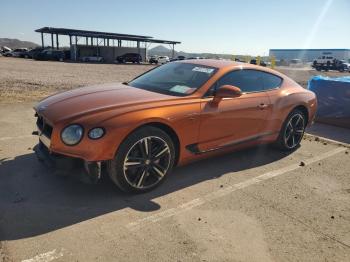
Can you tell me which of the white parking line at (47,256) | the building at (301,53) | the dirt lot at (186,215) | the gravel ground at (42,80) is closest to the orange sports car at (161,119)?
the dirt lot at (186,215)

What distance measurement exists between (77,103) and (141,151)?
3.01ft

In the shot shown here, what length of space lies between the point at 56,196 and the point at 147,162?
3.42ft

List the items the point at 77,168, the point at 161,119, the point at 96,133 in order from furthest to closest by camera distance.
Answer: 1. the point at 161,119
2. the point at 77,168
3. the point at 96,133

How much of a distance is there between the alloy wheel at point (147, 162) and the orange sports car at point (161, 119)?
0.4 inches

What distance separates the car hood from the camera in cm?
386

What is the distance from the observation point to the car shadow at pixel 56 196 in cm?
335

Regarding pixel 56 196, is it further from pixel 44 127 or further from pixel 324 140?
pixel 324 140

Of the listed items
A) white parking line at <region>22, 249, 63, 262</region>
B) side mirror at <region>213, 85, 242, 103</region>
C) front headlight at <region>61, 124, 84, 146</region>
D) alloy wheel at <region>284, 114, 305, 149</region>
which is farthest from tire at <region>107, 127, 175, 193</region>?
alloy wheel at <region>284, 114, 305, 149</region>

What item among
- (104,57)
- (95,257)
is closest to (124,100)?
(95,257)

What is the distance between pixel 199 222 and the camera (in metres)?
3.54

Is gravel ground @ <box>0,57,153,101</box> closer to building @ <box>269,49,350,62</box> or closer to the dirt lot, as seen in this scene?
the dirt lot

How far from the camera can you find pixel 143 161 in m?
4.01

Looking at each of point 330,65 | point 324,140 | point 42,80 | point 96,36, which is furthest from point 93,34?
point 324,140

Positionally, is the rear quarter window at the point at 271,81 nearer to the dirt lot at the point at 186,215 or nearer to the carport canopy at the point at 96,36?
the dirt lot at the point at 186,215
